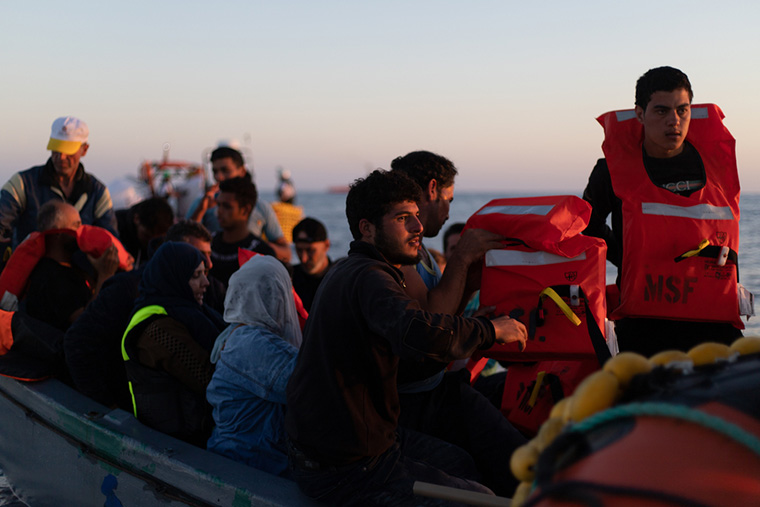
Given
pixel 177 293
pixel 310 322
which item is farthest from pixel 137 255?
pixel 310 322

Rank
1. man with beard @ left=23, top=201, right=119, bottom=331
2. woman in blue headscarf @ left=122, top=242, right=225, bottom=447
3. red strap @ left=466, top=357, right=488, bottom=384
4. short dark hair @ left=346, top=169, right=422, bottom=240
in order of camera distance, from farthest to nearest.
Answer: man with beard @ left=23, top=201, right=119, bottom=331 < red strap @ left=466, top=357, right=488, bottom=384 < woman in blue headscarf @ left=122, top=242, right=225, bottom=447 < short dark hair @ left=346, top=169, right=422, bottom=240

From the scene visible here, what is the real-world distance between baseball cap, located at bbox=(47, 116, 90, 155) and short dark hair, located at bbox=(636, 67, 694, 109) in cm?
474

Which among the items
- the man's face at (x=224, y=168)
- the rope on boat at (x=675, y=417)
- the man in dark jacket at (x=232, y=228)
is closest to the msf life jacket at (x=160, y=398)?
the man in dark jacket at (x=232, y=228)

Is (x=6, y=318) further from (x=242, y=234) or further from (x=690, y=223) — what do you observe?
(x=690, y=223)

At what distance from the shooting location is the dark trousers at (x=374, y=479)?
9.04 feet

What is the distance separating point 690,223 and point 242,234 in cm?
370

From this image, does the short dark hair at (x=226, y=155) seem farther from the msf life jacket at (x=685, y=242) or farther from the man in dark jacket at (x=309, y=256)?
the msf life jacket at (x=685, y=242)

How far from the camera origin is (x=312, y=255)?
6.25 meters

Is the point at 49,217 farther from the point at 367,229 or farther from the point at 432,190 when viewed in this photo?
the point at 367,229

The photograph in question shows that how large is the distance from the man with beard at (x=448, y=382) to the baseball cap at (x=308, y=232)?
288cm

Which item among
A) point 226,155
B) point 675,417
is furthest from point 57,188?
point 675,417

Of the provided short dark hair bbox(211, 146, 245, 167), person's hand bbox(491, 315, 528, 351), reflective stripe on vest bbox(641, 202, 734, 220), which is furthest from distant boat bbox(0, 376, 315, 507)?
short dark hair bbox(211, 146, 245, 167)

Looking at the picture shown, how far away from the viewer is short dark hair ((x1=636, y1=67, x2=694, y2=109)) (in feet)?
10.8

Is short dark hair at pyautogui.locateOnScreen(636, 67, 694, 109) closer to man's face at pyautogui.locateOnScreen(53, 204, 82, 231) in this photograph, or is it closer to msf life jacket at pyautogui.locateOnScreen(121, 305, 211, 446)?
msf life jacket at pyautogui.locateOnScreen(121, 305, 211, 446)
